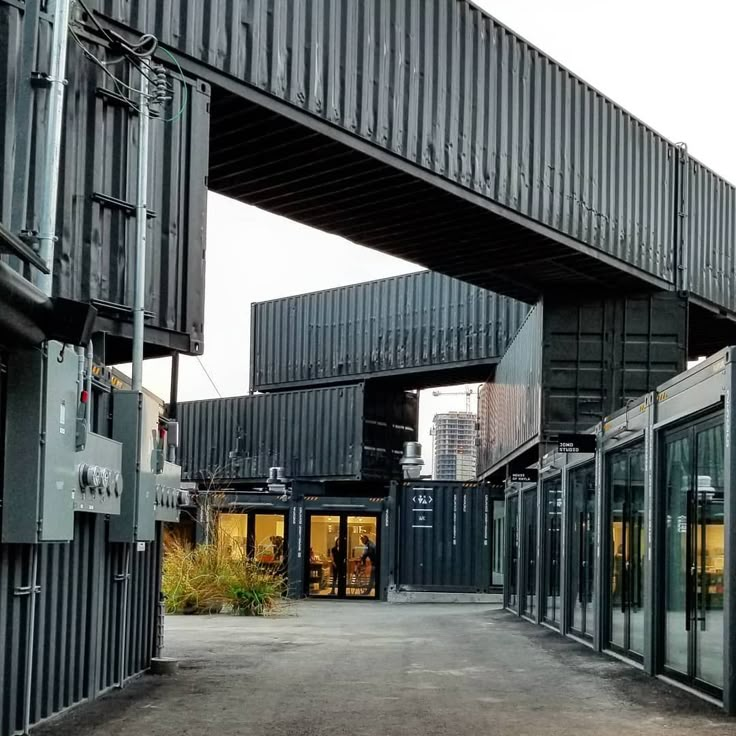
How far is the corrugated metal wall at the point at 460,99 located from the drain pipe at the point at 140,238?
1187mm

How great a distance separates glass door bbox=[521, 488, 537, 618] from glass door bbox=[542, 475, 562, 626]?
1.69 meters

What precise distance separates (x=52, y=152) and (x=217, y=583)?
641 inches

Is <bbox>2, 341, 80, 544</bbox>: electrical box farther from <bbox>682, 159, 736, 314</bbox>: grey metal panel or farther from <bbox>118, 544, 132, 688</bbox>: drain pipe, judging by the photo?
<bbox>682, 159, 736, 314</bbox>: grey metal panel

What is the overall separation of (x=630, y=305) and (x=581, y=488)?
5.70 metres

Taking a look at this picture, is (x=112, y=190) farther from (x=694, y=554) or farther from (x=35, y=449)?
(x=694, y=554)

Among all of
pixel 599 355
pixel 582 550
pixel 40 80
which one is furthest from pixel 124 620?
pixel 599 355

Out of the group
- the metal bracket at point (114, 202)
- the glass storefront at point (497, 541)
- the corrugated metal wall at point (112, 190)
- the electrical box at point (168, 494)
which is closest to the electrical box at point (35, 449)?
the corrugated metal wall at point (112, 190)

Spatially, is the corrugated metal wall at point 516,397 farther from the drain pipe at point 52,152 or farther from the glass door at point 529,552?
the drain pipe at point 52,152

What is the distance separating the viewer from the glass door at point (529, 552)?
2448cm

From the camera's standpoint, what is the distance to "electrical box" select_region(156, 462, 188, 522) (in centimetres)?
1273

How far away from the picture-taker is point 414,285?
1374 inches

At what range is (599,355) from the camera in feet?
76.0

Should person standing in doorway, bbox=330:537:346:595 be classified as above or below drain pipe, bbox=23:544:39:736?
below

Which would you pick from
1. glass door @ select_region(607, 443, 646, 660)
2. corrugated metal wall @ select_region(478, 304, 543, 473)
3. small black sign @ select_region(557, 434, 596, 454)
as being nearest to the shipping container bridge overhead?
corrugated metal wall @ select_region(478, 304, 543, 473)
